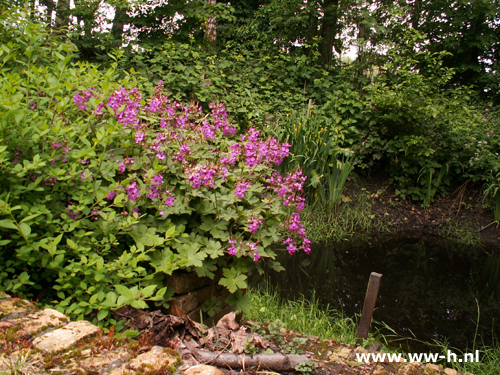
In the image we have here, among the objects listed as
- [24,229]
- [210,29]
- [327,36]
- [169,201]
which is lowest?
[24,229]

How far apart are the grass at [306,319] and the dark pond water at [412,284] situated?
220 mm

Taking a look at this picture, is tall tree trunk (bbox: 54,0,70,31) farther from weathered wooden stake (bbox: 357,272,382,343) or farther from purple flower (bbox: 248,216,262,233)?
weathered wooden stake (bbox: 357,272,382,343)

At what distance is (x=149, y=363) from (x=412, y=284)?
3.54 meters

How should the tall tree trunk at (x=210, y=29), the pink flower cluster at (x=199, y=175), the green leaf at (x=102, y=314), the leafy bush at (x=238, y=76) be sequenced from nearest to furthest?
the green leaf at (x=102, y=314) < the pink flower cluster at (x=199, y=175) < the leafy bush at (x=238, y=76) < the tall tree trunk at (x=210, y=29)

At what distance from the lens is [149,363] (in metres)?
1.25

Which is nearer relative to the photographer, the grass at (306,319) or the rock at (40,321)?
the rock at (40,321)

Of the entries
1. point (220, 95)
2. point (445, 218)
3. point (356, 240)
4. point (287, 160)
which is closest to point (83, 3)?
point (220, 95)

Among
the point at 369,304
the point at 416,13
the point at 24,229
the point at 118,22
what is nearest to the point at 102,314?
the point at 24,229

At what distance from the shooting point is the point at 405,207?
6.39 metres

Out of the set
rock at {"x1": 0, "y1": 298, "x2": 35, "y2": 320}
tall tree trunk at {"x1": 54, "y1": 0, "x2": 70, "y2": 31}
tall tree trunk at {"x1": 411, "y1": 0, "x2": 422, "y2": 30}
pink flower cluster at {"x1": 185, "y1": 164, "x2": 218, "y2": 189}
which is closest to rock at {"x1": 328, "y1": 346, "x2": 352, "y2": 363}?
pink flower cluster at {"x1": 185, "y1": 164, "x2": 218, "y2": 189}

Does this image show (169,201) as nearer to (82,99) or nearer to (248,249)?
(248,249)

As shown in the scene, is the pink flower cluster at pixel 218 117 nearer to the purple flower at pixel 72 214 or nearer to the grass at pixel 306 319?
the purple flower at pixel 72 214

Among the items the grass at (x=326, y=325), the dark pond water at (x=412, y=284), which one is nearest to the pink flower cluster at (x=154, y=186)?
the grass at (x=326, y=325)

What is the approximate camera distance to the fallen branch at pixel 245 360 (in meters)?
1.62
